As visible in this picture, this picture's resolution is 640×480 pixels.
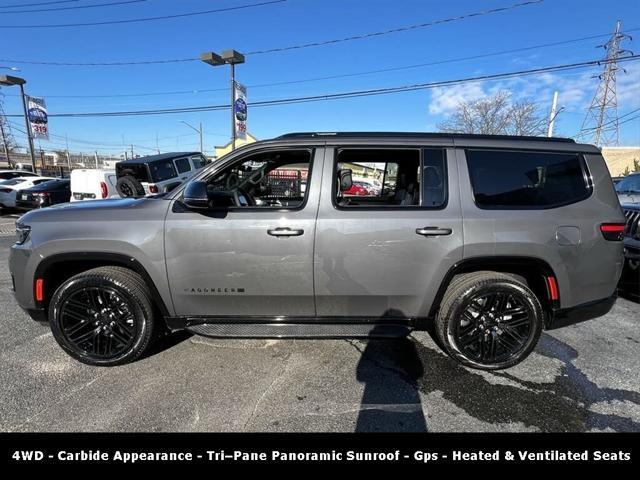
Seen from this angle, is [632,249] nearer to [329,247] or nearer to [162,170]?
[329,247]

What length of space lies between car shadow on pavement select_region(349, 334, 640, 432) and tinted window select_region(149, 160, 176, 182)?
423 inches

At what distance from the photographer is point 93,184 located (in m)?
12.2

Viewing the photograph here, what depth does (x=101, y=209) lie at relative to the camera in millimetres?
3115

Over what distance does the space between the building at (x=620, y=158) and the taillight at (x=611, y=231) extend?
1485 inches

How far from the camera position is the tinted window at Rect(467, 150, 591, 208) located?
9.99ft

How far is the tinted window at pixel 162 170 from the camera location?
1209 cm

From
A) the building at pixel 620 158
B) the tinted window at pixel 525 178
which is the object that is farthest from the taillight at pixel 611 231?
the building at pixel 620 158

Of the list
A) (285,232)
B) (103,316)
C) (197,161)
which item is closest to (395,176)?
(285,232)

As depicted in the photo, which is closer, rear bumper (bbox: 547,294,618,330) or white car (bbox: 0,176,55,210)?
rear bumper (bbox: 547,294,618,330)

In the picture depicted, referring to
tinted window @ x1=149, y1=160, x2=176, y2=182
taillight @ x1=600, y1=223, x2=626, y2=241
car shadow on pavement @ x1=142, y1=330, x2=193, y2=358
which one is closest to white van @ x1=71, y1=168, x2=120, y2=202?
tinted window @ x1=149, y1=160, x2=176, y2=182

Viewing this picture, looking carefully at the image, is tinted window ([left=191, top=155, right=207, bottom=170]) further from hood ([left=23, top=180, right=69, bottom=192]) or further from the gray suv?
the gray suv

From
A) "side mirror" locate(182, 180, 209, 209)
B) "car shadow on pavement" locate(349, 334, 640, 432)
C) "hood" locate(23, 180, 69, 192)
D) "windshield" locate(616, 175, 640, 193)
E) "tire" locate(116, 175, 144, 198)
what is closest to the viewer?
"car shadow on pavement" locate(349, 334, 640, 432)

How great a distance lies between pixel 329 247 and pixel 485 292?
51.5 inches
